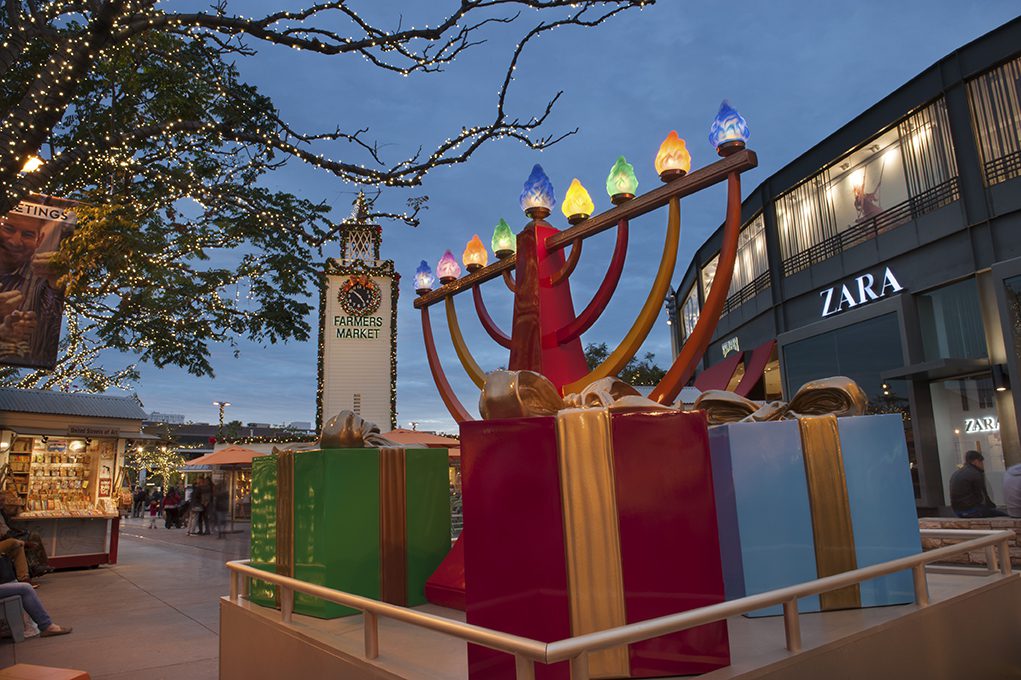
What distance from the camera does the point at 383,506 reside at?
126 inches

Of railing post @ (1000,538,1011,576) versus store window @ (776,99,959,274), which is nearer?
railing post @ (1000,538,1011,576)

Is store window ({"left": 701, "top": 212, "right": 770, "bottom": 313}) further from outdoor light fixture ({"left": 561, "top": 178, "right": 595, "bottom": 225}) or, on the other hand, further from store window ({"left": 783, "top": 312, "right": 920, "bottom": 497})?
outdoor light fixture ({"left": 561, "top": 178, "right": 595, "bottom": 225})

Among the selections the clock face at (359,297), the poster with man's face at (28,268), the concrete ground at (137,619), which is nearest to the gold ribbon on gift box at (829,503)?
the concrete ground at (137,619)

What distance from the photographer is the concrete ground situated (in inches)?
212

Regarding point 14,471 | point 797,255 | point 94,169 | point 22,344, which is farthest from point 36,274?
Answer: point 797,255

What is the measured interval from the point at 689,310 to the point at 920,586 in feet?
91.0

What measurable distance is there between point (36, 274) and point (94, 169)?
1369 mm

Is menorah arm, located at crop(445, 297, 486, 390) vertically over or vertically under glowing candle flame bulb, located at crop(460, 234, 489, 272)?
under

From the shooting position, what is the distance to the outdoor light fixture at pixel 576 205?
3820mm

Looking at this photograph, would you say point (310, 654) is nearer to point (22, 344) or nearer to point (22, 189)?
point (22, 189)

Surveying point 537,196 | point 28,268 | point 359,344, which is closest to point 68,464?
point 359,344

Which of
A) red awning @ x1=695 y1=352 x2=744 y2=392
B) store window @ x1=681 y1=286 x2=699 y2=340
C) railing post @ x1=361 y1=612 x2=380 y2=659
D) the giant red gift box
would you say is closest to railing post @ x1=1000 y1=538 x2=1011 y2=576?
the giant red gift box

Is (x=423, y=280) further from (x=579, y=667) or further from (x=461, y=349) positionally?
(x=579, y=667)

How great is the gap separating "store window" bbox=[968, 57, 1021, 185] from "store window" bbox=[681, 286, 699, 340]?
13.9m
